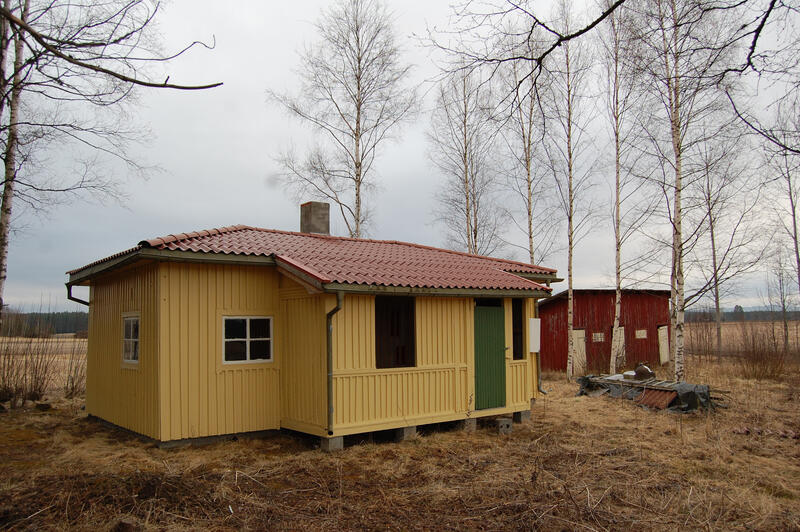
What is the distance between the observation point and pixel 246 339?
9.42m

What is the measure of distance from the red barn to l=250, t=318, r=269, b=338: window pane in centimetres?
1297

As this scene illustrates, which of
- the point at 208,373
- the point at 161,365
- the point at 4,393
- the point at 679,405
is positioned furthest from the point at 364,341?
the point at 4,393

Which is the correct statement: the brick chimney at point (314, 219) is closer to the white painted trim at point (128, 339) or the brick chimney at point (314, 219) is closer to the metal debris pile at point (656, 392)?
the white painted trim at point (128, 339)

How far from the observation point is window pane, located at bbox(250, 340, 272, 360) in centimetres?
948

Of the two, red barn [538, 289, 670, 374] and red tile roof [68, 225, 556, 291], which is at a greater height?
red tile roof [68, 225, 556, 291]

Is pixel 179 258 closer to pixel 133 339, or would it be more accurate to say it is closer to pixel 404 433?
pixel 133 339

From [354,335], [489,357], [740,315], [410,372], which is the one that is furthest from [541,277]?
[740,315]

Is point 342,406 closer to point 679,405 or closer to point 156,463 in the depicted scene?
point 156,463

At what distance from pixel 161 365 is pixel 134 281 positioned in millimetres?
1937

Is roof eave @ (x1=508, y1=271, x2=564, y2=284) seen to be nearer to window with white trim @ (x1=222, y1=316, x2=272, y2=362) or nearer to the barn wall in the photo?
window with white trim @ (x1=222, y1=316, x2=272, y2=362)

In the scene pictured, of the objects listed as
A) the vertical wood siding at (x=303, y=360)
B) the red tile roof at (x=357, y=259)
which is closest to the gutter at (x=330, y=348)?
the vertical wood siding at (x=303, y=360)

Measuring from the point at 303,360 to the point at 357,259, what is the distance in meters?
2.21

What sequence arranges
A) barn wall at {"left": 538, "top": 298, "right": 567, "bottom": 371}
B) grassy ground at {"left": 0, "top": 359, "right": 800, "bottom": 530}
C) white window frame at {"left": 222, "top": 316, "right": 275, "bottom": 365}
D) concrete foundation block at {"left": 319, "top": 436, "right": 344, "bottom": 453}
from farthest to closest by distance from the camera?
barn wall at {"left": 538, "top": 298, "right": 567, "bottom": 371} → white window frame at {"left": 222, "top": 316, "right": 275, "bottom": 365} → concrete foundation block at {"left": 319, "top": 436, "right": 344, "bottom": 453} → grassy ground at {"left": 0, "top": 359, "right": 800, "bottom": 530}

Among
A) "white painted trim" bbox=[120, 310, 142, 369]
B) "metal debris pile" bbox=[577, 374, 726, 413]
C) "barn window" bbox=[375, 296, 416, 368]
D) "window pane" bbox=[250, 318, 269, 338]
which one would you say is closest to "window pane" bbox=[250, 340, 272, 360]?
"window pane" bbox=[250, 318, 269, 338]
